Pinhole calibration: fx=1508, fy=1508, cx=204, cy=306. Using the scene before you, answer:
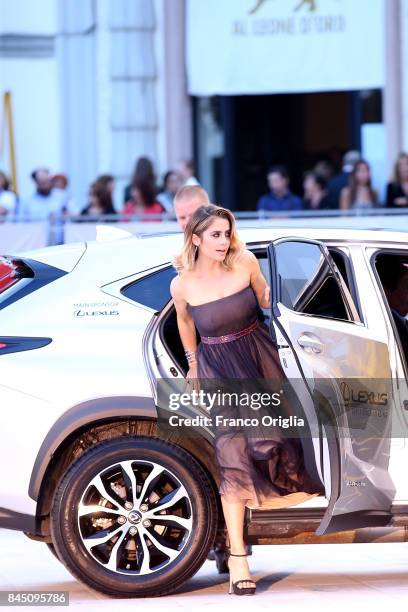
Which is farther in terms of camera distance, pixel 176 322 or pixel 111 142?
pixel 111 142

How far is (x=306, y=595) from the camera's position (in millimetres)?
6840

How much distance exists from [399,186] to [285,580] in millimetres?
7831

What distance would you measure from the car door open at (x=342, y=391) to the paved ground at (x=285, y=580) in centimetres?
36

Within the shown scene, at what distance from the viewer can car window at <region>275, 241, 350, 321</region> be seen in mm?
6742

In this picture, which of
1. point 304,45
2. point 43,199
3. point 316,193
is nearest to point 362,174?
point 316,193

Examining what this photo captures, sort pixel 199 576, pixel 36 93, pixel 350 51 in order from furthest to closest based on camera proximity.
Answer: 1. pixel 36 93
2. pixel 350 51
3. pixel 199 576

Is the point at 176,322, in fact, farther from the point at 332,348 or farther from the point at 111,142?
the point at 111,142

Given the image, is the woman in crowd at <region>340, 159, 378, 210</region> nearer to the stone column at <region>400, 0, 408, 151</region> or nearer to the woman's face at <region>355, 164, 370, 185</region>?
the woman's face at <region>355, 164, 370, 185</region>

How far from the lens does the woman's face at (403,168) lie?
14594 mm

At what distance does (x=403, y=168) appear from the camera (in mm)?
14617

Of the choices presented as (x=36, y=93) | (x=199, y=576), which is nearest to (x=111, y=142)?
(x=36, y=93)

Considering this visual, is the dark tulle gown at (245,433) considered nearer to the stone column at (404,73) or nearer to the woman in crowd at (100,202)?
the woman in crowd at (100,202)

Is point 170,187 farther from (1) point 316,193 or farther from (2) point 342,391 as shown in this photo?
(2) point 342,391

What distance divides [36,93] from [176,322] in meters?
16.5
